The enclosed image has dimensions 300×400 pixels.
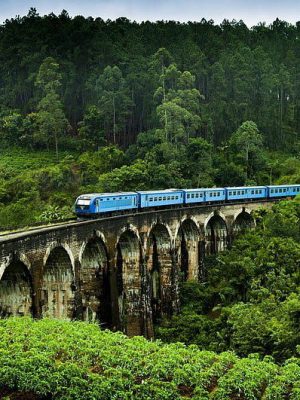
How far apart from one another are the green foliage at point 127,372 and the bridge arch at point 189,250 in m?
23.7

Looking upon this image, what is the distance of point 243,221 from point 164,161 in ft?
38.1

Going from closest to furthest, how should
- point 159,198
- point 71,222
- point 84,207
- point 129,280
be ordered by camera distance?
point 71,222 → point 84,207 → point 129,280 → point 159,198

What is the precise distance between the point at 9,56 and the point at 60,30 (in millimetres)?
7202

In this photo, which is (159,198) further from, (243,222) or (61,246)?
(61,246)

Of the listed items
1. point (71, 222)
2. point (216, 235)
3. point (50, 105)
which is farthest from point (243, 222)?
point (50, 105)

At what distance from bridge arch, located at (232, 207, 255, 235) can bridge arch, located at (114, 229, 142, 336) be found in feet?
46.9

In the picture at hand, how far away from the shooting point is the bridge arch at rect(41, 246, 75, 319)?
24141mm

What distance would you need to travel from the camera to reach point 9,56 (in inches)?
2958

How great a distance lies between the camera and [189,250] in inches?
1549

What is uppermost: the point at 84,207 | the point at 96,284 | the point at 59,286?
the point at 84,207

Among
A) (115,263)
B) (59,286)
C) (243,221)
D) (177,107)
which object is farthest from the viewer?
(177,107)

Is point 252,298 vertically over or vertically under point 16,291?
under

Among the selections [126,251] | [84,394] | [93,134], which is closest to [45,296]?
[126,251]

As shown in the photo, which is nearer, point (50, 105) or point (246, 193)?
point (246, 193)
